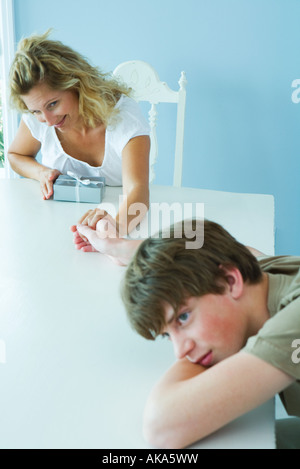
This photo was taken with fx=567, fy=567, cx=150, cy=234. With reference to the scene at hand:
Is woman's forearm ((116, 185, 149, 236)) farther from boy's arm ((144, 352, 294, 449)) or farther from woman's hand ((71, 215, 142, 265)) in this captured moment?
boy's arm ((144, 352, 294, 449))

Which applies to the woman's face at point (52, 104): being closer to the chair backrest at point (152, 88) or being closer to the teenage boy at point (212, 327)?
the chair backrest at point (152, 88)

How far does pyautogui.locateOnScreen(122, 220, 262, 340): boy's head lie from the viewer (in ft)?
2.72

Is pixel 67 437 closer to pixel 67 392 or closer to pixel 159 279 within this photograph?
pixel 67 392

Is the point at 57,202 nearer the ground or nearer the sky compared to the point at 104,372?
nearer the sky

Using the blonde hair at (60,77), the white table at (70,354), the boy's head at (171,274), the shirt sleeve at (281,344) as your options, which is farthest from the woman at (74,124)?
the shirt sleeve at (281,344)

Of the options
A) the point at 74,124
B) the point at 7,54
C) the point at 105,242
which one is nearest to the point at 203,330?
the point at 105,242

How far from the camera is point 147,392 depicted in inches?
33.2

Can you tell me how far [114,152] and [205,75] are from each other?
96cm

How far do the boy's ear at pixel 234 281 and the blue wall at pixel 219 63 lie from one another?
1.82 meters

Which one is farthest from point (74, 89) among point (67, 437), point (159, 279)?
point (67, 437)

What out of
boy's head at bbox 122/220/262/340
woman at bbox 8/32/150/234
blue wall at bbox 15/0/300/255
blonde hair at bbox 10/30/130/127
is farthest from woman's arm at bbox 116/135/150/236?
blue wall at bbox 15/0/300/255

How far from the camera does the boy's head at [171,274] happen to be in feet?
2.72

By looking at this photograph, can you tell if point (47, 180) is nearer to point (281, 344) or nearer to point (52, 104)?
point (52, 104)

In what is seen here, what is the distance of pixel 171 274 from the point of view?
838 mm
